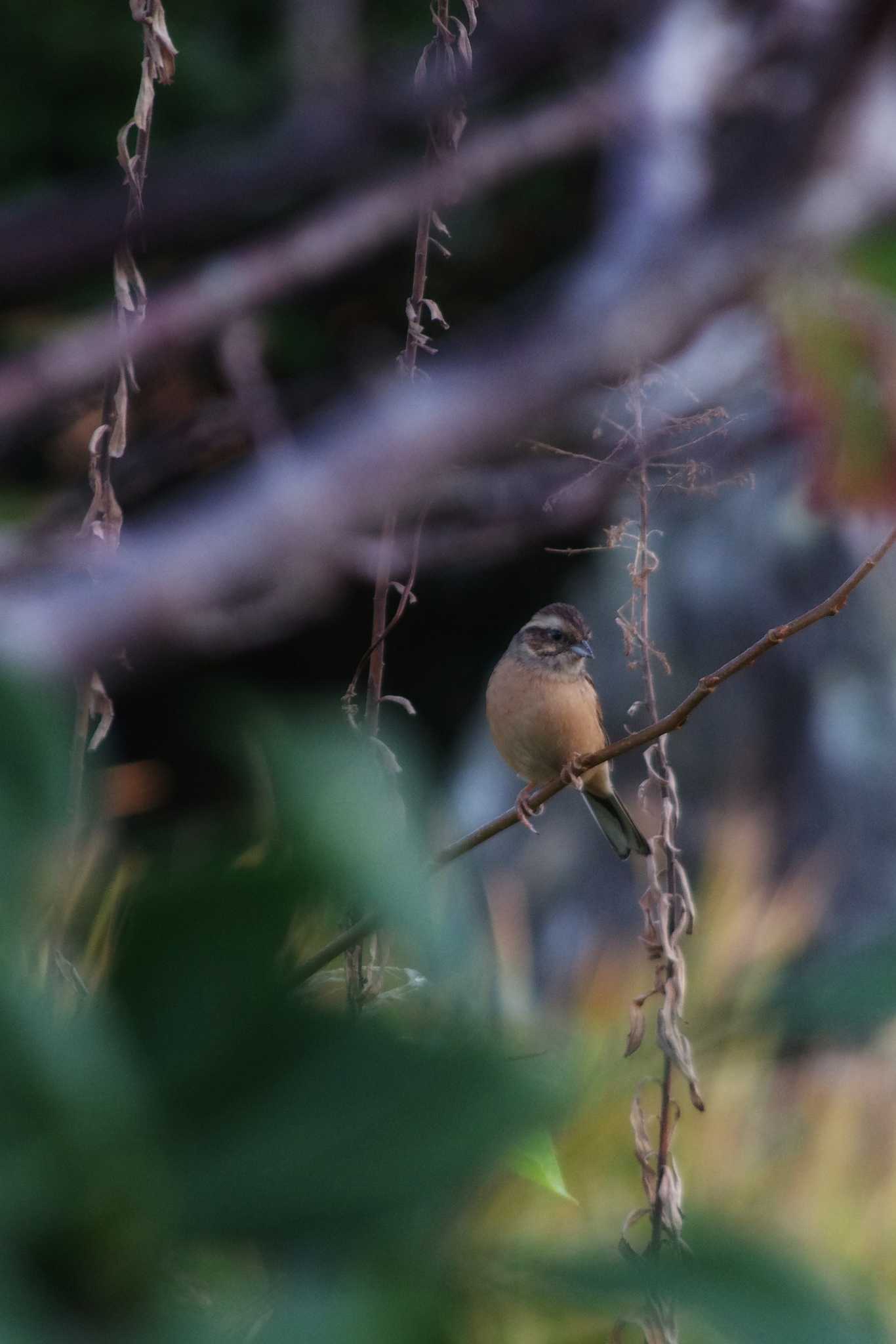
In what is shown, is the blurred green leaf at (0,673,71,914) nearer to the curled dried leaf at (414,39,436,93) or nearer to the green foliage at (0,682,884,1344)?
Result: the green foliage at (0,682,884,1344)

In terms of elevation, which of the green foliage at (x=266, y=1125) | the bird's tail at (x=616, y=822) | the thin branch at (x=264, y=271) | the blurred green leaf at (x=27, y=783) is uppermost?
the thin branch at (x=264, y=271)

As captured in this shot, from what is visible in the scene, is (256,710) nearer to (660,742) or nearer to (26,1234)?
(26,1234)

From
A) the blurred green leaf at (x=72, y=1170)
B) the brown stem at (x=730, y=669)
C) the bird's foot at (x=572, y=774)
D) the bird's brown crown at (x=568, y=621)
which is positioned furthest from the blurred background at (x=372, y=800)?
the bird's brown crown at (x=568, y=621)

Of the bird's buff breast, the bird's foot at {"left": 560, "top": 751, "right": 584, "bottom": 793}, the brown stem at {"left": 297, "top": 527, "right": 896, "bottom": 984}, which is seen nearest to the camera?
the brown stem at {"left": 297, "top": 527, "right": 896, "bottom": 984}

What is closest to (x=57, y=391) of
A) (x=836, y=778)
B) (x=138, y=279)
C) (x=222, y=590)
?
(x=222, y=590)

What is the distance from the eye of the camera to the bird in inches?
122

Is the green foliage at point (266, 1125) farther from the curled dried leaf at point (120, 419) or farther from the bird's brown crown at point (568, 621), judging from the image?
the bird's brown crown at point (568, 621)

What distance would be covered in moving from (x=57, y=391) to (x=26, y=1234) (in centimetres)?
41

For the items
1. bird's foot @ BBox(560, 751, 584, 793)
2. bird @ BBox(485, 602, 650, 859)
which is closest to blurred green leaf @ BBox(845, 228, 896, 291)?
bird's foot @ BBox(560, 751, 584, 793)

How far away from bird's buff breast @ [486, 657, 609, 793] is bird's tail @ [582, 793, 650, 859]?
34 millimetres

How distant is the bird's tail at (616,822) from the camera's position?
3096 millimetres

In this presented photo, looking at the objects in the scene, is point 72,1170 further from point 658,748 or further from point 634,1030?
point 658,748

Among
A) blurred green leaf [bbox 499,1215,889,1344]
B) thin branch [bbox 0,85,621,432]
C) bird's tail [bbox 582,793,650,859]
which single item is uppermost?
thin branch [bbox 0,85,621,432]

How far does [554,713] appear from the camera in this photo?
315 centimetres
